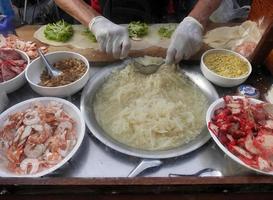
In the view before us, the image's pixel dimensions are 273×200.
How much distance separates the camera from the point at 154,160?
1.41 metres

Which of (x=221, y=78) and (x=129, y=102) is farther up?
(x=221, y=78)

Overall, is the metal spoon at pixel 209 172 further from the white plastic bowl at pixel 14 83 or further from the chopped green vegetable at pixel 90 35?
the chopped green vegetable at pixel 90 35

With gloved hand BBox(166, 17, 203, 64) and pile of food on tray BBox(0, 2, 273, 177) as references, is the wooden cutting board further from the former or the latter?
gloved hand BBox(166, 17, 203, 64)

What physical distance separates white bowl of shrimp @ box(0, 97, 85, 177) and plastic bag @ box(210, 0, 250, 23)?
5.55 ft

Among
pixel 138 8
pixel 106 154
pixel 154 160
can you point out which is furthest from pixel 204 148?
pixel 138 8

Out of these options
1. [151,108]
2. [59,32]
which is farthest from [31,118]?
[59,32]

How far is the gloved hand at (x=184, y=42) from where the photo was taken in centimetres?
186

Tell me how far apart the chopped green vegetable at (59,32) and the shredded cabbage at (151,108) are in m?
0.57

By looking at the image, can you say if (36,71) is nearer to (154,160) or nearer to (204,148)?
(154,160)

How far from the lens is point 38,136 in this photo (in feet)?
4.76

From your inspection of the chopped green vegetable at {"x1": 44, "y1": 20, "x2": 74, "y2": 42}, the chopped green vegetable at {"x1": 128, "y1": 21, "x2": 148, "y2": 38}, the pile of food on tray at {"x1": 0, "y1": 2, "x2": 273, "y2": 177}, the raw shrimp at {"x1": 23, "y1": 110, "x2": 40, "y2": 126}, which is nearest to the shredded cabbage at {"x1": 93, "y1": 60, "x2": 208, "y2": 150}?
the pile of food on tray at {"x1": 0, "y1": 2, "x2": 273, "y2": 177}

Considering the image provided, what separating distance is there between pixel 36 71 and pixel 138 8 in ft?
3.54

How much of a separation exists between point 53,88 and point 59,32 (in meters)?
0.69

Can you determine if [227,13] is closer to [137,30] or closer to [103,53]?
[137,30]
